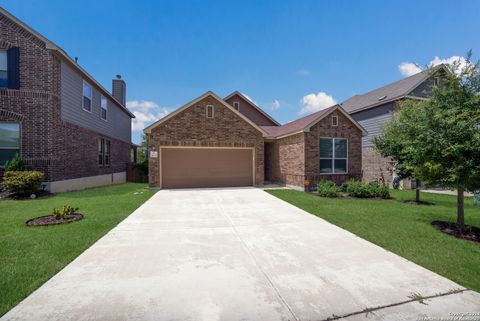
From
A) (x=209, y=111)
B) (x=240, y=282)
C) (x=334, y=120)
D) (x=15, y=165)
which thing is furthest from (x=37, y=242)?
(x=334, y=120)

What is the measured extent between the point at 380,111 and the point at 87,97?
1937cm

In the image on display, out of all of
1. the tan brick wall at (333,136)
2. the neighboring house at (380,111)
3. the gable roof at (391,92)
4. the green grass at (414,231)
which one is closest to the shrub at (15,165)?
the green grass at (414,231)

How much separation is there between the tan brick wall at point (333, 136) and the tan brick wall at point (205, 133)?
9.70 ft

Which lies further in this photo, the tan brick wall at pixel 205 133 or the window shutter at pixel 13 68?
the tan brick wall at pixel 205 133

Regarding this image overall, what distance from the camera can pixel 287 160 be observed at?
14.5 meters

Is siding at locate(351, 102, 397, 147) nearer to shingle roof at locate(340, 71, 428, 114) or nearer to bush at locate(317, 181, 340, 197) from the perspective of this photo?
shingle roof at locate(340, 71, 428, 114)

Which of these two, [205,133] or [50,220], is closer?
[50,220]

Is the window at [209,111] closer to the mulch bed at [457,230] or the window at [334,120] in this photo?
the window at [334,120]

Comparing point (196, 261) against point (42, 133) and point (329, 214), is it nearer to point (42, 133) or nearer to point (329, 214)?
point (329, 214)

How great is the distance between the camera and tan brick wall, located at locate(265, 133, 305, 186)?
42.5 feet

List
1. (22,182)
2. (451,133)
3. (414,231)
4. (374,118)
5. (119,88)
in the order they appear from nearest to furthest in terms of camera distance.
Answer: (451,133) < (414,231) < (22,182) < (374,118) < (119,88)

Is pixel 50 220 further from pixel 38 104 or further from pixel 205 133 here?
pixel 205 133

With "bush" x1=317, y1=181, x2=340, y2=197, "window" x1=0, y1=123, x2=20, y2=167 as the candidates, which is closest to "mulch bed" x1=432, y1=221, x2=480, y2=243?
"bush" x1=317, y1=181, x2=340, y2=197

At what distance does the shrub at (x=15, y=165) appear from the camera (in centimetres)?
977
